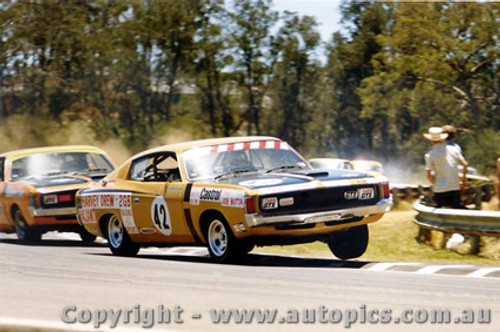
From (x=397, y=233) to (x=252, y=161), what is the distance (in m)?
3.60

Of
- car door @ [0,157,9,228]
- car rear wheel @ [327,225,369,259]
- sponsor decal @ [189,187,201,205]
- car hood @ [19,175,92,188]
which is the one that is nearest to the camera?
sponsor decal @ [189,187,201,205]

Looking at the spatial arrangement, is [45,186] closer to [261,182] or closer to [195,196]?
[195,196]

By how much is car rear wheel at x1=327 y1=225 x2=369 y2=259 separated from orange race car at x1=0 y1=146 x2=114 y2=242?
4.76m

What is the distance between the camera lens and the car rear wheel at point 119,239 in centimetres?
1273

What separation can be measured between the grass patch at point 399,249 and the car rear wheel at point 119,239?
182cm

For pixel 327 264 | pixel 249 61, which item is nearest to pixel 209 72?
pixel 249 61

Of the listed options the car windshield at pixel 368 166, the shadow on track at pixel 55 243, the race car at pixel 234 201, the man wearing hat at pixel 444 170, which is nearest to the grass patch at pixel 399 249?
the man wearing hat at pixel 444 170

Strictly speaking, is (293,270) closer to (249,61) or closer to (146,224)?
(146,224)

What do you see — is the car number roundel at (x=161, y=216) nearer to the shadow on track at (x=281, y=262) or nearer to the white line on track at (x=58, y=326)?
the shadow on track at (x=281, y=262)

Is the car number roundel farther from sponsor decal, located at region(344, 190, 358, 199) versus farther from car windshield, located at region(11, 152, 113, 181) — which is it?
car windshield, located at region(11, 152, 113, 181)

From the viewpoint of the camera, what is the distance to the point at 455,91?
134 feet

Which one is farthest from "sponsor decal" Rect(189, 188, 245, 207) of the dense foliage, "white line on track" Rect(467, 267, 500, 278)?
the dense foliage

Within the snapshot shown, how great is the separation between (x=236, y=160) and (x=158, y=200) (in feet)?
3.26

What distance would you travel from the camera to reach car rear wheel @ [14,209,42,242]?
1553 cm
